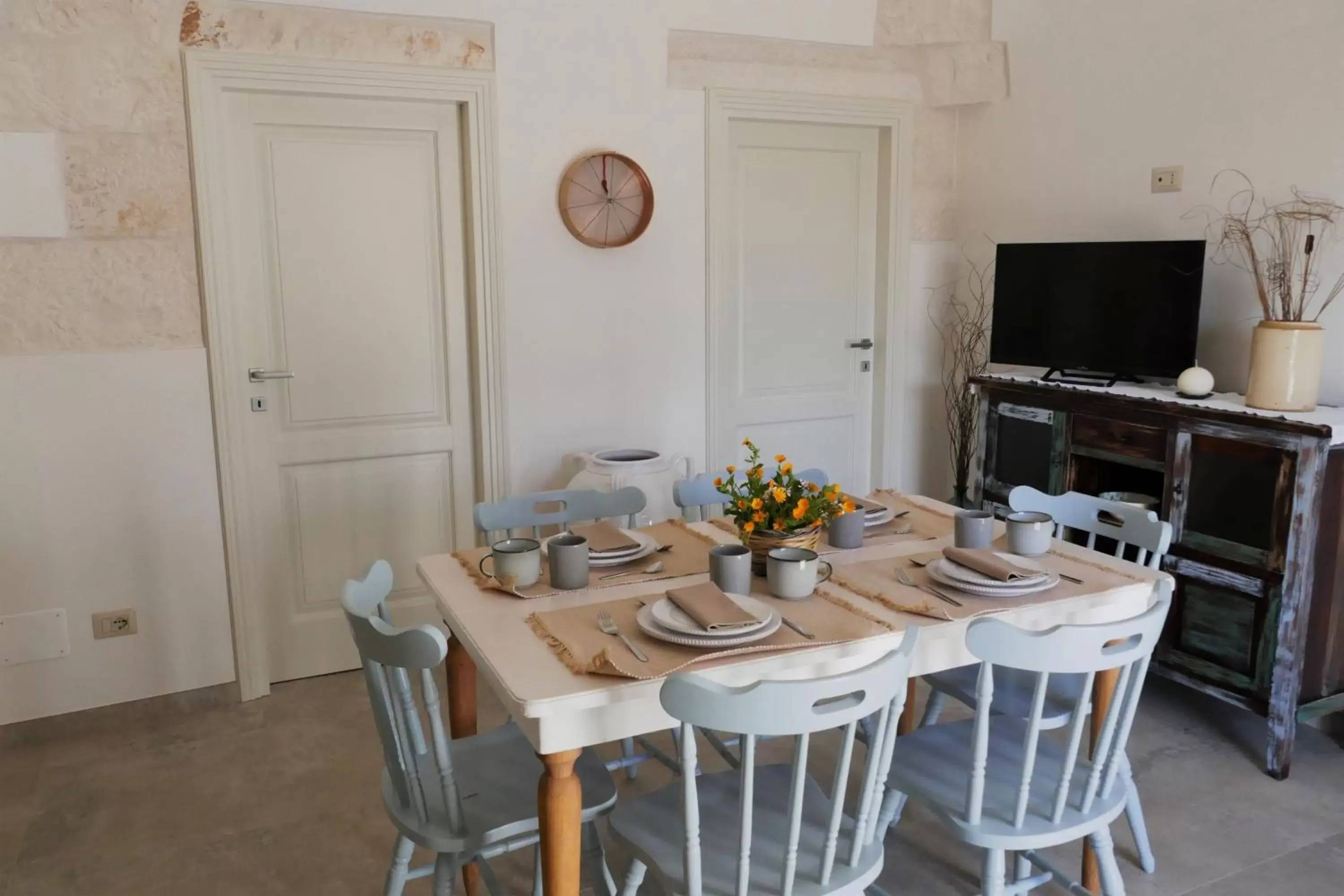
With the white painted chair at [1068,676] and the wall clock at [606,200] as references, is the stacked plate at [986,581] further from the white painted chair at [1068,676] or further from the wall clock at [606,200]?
the wall clock at [606,200]

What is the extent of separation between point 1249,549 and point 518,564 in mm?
2141

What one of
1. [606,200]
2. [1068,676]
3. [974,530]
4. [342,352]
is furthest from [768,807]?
[606,200]

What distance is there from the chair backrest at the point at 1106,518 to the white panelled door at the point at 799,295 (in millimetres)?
1669

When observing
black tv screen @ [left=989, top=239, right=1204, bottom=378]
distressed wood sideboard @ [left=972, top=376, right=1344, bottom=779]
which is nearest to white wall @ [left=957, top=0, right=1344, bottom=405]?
black tv screen @ [left=989, top=239, right=1204, bottom=378]

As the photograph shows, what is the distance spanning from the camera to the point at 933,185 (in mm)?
4555

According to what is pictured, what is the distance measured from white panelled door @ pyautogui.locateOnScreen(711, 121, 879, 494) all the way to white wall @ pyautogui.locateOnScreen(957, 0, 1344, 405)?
0.55m

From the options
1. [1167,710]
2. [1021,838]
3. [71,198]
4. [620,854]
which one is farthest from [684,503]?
[71,198]

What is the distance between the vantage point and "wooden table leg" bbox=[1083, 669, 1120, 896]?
2199mm

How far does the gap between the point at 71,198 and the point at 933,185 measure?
3.30 m

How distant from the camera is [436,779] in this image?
205cm

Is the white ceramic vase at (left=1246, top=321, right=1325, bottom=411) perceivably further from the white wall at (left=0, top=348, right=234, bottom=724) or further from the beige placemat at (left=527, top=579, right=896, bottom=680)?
the white wall at (left=0, top=348, right=234, bottom=724)

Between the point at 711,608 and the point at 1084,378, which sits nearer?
the point at 711,608

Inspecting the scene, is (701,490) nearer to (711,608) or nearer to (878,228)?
(711,608)

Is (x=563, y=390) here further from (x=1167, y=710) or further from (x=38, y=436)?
(x=1167, y=710)
